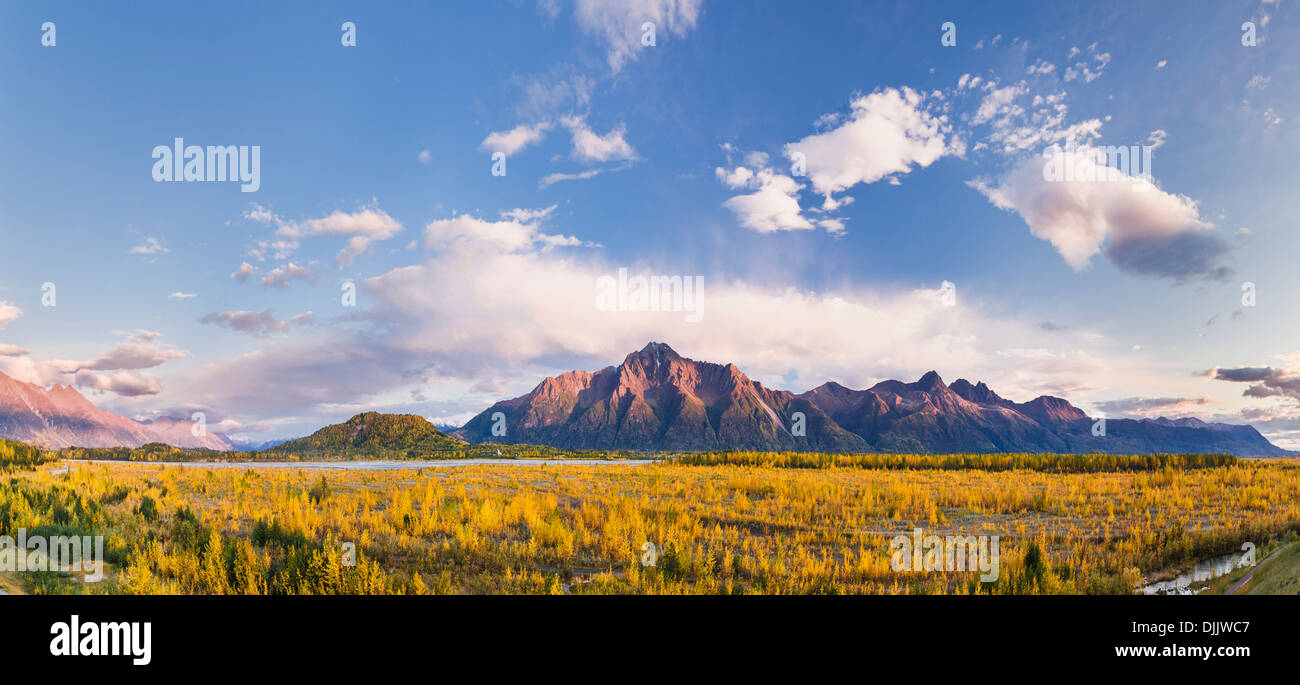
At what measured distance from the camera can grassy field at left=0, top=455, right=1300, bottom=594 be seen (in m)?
11.3

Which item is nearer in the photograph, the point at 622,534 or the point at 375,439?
the point at 622,534

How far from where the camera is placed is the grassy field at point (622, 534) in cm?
1127

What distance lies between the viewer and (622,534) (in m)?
16.7

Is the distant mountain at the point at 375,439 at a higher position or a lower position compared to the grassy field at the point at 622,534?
lower

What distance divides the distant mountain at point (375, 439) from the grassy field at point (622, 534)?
124m

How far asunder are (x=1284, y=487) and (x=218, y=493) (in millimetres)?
49245

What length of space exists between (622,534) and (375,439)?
162805 mm

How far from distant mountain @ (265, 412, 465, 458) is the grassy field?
406ft

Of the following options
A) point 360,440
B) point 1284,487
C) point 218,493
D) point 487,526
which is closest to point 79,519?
point 218,493

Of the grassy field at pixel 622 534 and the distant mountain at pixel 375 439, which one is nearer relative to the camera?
the grassy field at pixel 622 534

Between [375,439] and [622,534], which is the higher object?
[622,534]
